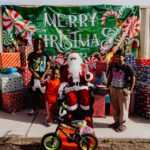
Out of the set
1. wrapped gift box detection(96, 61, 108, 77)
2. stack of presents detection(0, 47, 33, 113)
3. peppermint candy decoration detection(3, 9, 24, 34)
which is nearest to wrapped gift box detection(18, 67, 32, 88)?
stack of presents detection(0, 47, 33, 113)

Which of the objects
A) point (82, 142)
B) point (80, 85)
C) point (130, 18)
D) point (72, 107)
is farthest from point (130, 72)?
point (130, 18)

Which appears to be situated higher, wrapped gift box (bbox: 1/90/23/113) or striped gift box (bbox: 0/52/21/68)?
striped gift box (bbox: 0/52/21/68)

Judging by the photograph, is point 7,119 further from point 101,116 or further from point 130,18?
point 130,18

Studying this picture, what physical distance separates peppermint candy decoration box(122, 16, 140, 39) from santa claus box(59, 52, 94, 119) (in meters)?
3.42

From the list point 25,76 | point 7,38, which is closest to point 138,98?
point 25,76

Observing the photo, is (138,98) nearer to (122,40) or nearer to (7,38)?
(122,40)

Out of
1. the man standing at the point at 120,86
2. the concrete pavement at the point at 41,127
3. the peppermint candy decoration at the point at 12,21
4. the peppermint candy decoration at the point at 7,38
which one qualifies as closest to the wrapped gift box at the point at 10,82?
the concrete pavement at the point at 41,127

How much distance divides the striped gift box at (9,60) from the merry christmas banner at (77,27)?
2.22 ft

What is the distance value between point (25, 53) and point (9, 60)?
0.47m

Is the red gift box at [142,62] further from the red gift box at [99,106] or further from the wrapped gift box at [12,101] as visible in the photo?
the wrapped gift box at [12,101]

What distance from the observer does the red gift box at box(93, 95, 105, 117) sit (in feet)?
19.5

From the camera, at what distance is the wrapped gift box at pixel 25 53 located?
23.8 feet

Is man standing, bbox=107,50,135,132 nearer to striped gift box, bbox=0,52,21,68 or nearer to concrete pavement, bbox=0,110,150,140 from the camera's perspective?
concrete pavement, bbox=0,110,150,140

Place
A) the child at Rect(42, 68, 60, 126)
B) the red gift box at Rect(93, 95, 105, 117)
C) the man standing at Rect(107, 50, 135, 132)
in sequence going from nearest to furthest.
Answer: the man standing at Rect(107, 50, 135, 132)
the child at Rect(42, 68, 60, 126)
the red gift box at Rect(93, 95, 105, 117)
